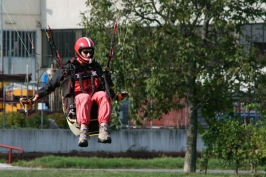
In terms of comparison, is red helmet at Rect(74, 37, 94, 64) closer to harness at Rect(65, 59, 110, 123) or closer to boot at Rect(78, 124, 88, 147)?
harness at Rect(65, 59, 110, 123)

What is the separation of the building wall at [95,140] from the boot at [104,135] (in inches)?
594

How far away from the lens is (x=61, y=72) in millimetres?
13289

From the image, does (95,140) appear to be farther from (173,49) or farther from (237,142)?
(237,142)

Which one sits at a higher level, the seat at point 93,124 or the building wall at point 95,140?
the seat at point 93,124

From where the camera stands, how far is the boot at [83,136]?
42.0 feet

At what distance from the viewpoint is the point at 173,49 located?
869 inches

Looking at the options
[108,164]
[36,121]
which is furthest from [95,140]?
[108,164]

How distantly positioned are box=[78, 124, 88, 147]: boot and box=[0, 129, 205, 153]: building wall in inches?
594

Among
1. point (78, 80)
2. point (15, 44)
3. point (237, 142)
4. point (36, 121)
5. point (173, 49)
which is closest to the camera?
point (78, 80)

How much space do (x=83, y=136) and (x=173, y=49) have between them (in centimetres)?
954

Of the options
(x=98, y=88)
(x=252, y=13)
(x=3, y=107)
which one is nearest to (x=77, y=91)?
(x=98, y=88)

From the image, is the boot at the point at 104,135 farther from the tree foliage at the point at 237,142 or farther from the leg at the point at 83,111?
the tree foliage at the point at 237,142

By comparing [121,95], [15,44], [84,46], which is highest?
[15,44]

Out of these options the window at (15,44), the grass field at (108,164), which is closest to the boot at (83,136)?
the grass field at (108,164)
